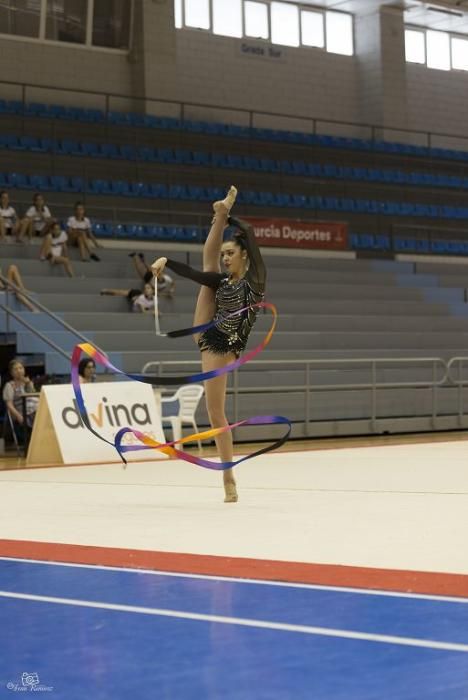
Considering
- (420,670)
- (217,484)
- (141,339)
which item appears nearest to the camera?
(420,670)

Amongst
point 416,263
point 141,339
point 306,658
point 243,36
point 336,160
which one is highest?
point 243,36

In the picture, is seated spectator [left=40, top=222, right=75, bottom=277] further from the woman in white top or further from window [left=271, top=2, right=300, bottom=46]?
window [left=271, top=2, right=300, bottom=46]

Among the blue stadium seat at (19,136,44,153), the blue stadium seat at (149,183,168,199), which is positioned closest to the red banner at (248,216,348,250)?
the blue stadium seat at (149,183,168,199)

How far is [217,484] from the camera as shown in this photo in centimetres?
889

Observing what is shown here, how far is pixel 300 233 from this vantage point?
72.8 feet

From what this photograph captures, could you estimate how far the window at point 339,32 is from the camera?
26.5 meters

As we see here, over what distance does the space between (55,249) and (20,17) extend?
22.8ft

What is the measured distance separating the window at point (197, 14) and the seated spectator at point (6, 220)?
8331 mm

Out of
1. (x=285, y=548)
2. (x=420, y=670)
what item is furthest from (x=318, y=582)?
(x=420, y=670)

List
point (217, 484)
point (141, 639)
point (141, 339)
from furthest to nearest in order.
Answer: point (141, 339) → point (217, 484) → point (141, 639)

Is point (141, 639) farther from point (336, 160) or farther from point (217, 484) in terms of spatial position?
point (336, 160)

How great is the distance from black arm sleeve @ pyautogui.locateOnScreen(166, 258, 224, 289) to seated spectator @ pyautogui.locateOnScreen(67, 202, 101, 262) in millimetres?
11027

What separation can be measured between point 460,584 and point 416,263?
64.6 feet

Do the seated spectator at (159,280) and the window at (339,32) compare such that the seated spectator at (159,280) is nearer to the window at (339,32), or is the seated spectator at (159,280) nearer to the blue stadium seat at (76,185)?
the blue stadium seat at (76,185)
